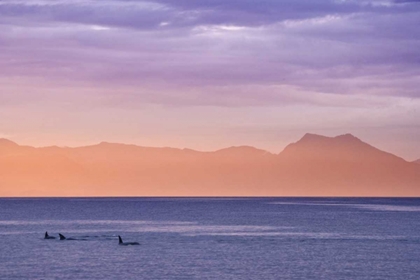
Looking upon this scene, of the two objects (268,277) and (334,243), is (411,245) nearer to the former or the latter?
(334,243)

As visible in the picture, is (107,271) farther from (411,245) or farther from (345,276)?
(411,245)

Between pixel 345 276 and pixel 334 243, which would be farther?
pixel 334 243

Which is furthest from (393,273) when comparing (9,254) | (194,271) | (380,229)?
(380,229)

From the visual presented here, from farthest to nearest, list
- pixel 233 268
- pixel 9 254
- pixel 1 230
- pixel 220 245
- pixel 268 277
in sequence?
pixel 1 230 → pixel 220 245 → pixel 9 254 → pixel 233 268 → pixel 268 277

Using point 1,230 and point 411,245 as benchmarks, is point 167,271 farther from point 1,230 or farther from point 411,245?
point 1,230

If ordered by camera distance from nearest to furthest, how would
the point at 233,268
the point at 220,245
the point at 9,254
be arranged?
1. the point at 233,268
2. the point at 9,254
3. the point at 220,245

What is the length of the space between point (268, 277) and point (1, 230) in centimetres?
→ 7644

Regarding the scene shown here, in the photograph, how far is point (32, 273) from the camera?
7050 cm

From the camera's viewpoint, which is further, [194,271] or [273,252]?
[273,252]

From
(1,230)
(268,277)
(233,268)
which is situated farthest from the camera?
(1,230)

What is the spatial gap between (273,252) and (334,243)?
53.9 ft

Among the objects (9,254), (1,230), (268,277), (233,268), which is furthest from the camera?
(1,230)

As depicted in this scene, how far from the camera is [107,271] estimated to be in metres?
71.9

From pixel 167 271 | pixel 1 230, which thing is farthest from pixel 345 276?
pixel 1 230
